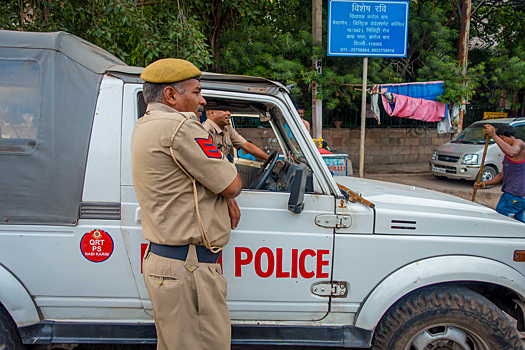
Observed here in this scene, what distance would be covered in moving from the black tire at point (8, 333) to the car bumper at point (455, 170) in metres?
9.44

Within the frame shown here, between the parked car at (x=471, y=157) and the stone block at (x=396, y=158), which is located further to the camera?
the stone block at (x=396, y=158)

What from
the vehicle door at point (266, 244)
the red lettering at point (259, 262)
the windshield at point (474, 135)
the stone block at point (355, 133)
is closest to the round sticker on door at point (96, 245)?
the vehicle door at point (266, 244)

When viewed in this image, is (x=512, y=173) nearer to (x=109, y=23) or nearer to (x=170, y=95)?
(x=170, y=95)

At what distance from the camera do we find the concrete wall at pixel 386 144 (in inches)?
448

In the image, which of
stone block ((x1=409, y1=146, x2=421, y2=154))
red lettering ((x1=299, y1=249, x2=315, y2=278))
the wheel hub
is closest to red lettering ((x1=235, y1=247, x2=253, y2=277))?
red lettering ((x1=299, y1=249, x2=315, y2=278))

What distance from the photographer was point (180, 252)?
1.56 meters

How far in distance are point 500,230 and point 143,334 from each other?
232 cm

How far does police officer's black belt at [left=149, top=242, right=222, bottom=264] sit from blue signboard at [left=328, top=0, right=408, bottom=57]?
7.65 m

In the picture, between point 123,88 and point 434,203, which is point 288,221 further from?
point 123,88

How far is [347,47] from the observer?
8.16 m

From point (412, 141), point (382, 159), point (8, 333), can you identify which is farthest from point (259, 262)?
point (412, 141)

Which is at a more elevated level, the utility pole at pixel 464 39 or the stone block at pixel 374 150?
the utility pole at pixel 464 39

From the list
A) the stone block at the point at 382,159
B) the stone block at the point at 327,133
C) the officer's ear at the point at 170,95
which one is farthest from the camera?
the stone block at the point at 382,159

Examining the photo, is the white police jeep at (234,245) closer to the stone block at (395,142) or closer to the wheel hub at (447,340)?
the wheel hub at (447,340)
